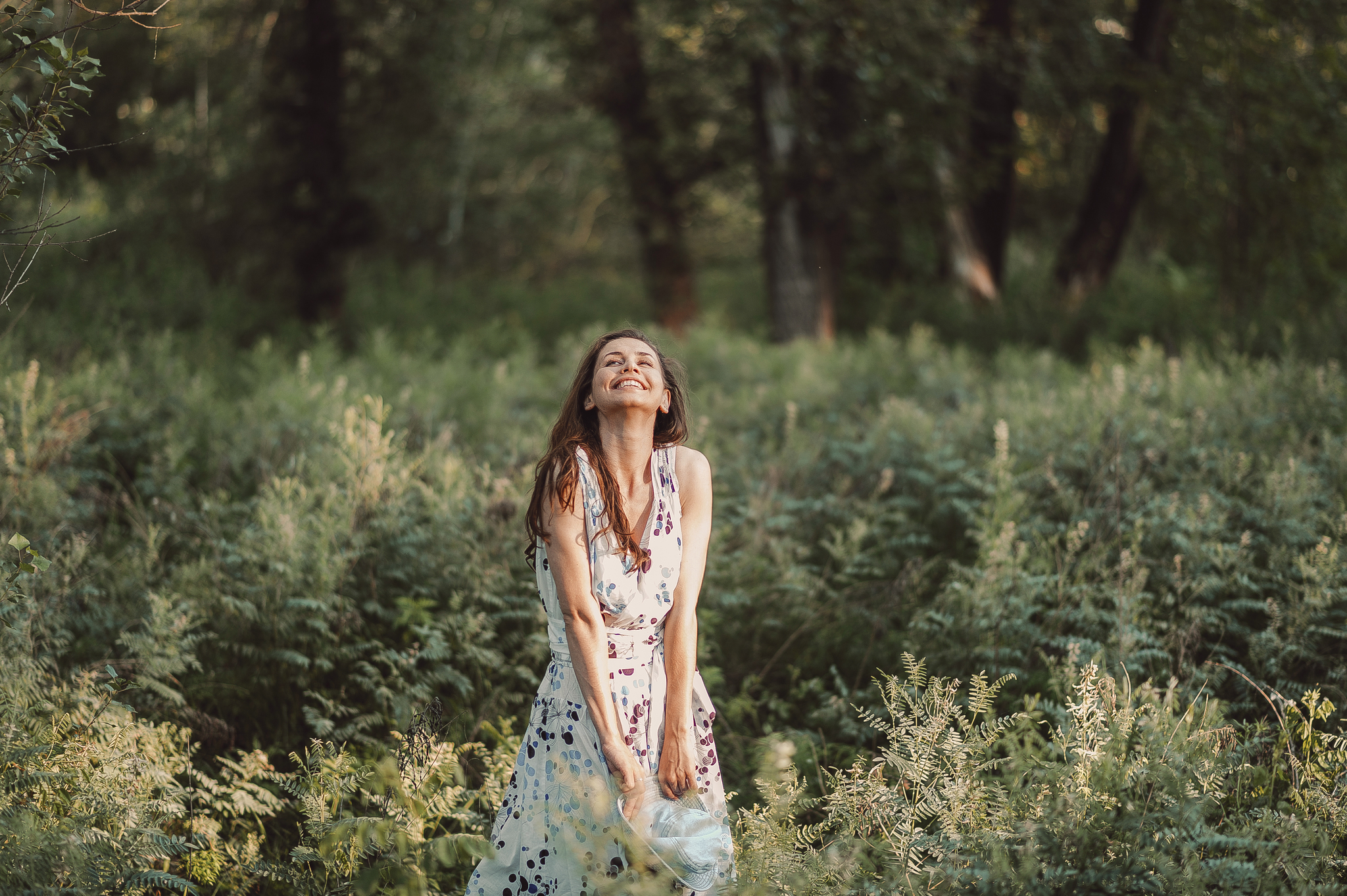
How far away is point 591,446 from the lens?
2.88 metres

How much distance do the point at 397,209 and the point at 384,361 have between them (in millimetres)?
6018

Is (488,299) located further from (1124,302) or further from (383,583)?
(383,583)

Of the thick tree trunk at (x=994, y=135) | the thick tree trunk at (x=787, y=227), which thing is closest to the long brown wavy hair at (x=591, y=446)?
the thick tree trunk at (x=787, y=227)

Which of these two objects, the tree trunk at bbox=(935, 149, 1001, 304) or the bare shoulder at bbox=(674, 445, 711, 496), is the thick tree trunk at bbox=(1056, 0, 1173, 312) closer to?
the tree trunk at bbox=(935, 149, 1001, 304)

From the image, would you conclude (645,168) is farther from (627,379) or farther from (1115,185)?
(627,379)

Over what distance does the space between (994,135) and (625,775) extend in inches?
505

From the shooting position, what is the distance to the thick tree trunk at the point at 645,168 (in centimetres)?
1241

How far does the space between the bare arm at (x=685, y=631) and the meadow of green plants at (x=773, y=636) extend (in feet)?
0.86

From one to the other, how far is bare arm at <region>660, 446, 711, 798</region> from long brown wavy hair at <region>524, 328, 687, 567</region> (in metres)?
0.13

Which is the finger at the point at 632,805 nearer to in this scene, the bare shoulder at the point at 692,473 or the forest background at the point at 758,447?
the forest background at the point at 758,447

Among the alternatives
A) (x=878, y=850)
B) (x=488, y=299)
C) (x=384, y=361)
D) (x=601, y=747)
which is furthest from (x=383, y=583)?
(x=488, y=299)

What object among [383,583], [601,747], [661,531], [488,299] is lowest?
[488,299]

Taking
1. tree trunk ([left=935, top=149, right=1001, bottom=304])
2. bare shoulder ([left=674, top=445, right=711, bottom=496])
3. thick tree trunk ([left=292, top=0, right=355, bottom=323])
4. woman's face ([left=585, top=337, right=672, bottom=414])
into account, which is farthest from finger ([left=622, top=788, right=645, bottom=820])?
tree trunk ([left=935, top=149, right=1001, bottom=304])

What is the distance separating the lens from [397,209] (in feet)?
46.1
